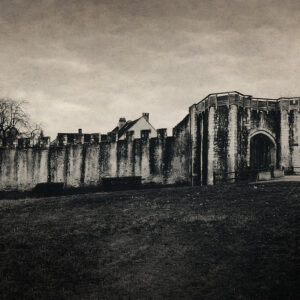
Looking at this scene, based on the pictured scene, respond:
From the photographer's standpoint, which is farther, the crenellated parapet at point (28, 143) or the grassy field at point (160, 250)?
the crenellated parapet at point (28, 143)

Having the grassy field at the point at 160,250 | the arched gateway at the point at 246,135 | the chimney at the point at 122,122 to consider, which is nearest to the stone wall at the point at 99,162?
the arched gateway at the point at 246,135

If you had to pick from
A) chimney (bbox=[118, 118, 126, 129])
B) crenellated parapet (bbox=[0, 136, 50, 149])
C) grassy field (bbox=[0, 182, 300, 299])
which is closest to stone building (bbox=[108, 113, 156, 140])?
chimney (bbox=[118, 118, 126, 129])

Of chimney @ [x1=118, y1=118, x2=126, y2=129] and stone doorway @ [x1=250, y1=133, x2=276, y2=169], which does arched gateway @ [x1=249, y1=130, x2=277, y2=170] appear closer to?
stone doorway @ [x1=250, y1=133, x2=276, y2=169]

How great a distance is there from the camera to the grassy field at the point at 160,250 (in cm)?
970

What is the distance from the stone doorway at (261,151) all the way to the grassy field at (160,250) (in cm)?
Result: 767

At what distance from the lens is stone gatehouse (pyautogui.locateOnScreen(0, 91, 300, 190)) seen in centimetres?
2498

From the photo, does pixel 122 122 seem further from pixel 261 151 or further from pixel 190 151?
pixel 261 151

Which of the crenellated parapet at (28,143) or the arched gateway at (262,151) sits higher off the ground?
the crenellated parapet at (28,143)

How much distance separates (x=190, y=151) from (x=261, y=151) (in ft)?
15.8

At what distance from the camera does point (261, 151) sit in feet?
85.1

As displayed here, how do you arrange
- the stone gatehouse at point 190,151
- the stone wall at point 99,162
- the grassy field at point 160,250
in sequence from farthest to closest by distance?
the stone wall at point 99,162 < the stone gatehouse at point 190,151 < the grassy field at point 160,250

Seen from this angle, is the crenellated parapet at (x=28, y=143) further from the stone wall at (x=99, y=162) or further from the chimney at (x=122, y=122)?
the chimney at (x=122, y=122)

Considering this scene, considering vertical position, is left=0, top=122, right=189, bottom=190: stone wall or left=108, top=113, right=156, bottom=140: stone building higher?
left=108, top=113, right=156, bottom=140: stone building

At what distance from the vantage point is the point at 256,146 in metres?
26.0
